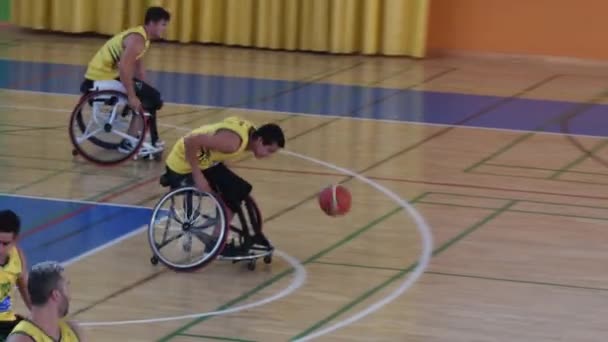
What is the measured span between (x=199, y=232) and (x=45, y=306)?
11.5ft

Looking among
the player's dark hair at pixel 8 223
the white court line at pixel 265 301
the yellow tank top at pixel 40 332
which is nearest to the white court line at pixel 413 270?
the white court line at pixel 265 301

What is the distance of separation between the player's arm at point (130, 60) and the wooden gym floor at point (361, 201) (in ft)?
2.27

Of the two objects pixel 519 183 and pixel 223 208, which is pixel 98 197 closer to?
pixel 223 208

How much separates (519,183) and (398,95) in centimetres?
380

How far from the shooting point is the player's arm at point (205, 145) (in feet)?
25.4

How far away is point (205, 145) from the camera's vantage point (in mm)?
7785

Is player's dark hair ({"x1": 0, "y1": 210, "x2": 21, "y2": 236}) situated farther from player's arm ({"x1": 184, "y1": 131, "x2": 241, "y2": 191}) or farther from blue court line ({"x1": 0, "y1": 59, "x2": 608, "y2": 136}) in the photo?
blue court line ({"x1": 0, "y1": 59, "x2": 608, "y2": 136})

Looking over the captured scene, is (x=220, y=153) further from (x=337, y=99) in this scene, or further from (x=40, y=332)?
(x=337, y=99)

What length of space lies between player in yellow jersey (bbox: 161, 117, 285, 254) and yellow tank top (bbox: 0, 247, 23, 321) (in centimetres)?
209

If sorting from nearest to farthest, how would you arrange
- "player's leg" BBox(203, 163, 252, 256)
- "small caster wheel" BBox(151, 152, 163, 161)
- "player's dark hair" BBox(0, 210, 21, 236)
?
"player's dark hair" BBox(0, 210, 21, 236), "player's leg" BBox(203, 163, 252, 256), "small caster wheel" BBox(151, 152, 163, 161)

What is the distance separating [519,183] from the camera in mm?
10430

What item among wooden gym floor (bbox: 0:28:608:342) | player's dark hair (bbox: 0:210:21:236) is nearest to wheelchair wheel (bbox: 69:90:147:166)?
wooden gym floor (bbox: 0:28:608:342)

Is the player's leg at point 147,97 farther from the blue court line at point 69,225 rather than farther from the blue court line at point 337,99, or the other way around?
the blue court line at point 337,99

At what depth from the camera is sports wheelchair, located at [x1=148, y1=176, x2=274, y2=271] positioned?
782cm
